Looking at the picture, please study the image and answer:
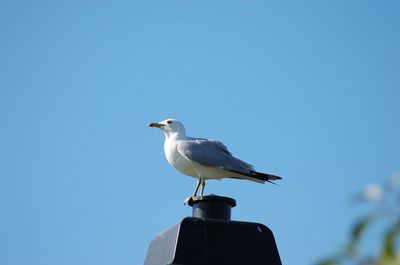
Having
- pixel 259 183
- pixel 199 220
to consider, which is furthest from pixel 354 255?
pixel 259 183

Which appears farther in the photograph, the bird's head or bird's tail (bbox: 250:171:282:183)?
the bird's head

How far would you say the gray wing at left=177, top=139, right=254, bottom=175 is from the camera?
25.5ft

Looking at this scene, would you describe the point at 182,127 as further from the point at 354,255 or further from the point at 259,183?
the point at 354,255

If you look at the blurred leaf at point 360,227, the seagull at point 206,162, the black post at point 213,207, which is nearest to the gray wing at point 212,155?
the seagull at point 206,162

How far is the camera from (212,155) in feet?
26.0

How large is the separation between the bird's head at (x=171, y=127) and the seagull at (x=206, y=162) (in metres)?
0.45

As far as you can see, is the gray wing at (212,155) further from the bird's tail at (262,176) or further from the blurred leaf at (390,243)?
the blurred leaf at (390,243)

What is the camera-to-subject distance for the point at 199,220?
165 inches

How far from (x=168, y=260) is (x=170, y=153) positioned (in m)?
4.37

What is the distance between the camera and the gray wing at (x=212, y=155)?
7758 millimetres

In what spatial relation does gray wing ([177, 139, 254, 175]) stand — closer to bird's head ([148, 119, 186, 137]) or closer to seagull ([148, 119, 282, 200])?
seagull ([148, 119, 282, 200])

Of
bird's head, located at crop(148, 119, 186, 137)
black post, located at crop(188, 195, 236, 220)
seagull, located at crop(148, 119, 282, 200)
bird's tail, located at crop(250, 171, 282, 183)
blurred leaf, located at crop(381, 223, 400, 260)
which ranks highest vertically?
bird's head, located at crop(148, 119, 186, 137)

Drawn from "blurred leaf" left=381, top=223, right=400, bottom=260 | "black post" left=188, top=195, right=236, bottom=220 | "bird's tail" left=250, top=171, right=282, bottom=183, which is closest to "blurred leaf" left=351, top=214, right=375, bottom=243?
"blurred leaf" left=381, top=223, right=400, bottom=260

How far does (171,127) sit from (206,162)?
58.5 inches
